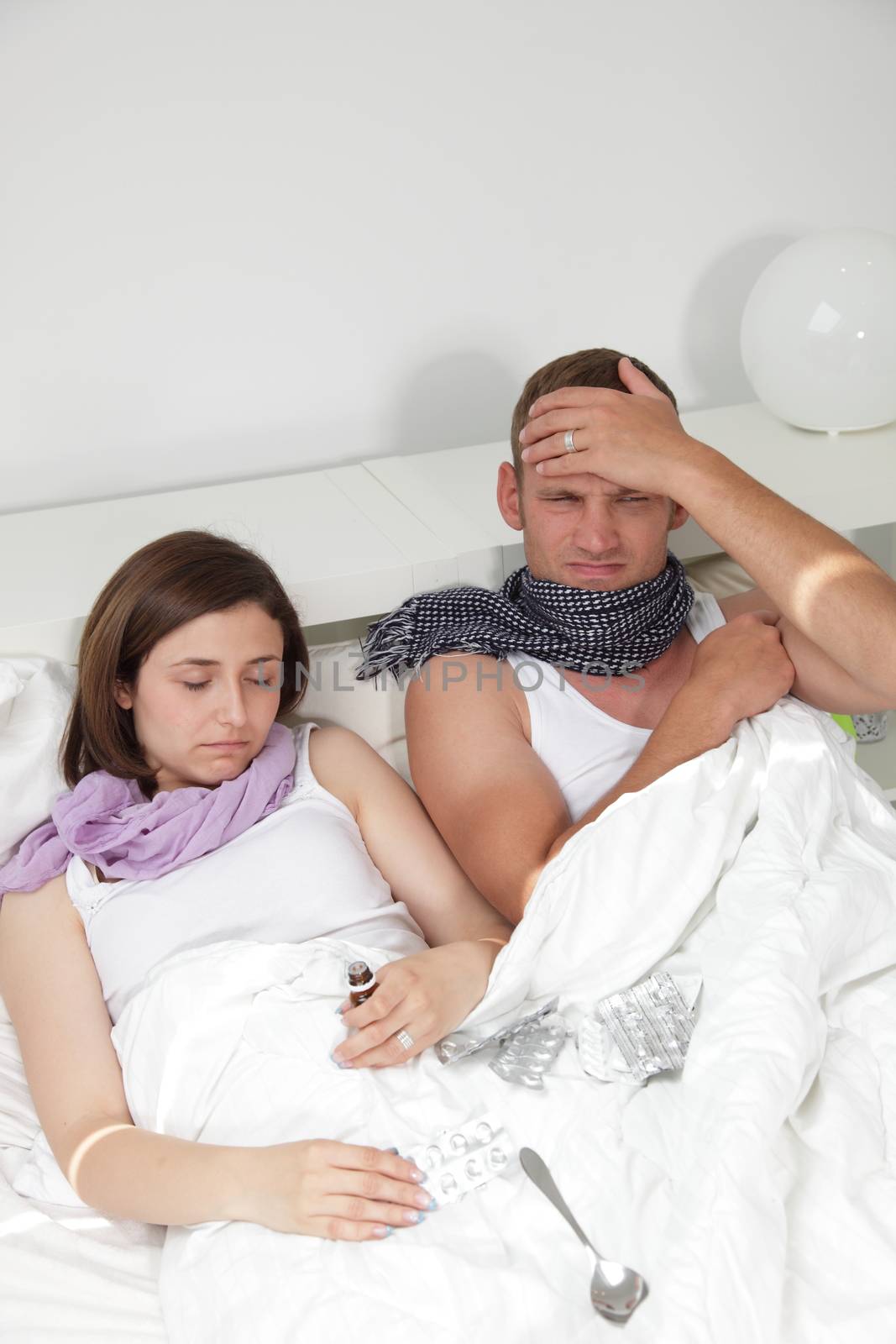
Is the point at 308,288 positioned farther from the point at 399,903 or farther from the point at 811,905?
the point at 811,905

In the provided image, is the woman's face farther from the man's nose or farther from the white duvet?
the man's nose

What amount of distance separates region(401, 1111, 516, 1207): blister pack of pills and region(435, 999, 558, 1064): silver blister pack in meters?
0.09

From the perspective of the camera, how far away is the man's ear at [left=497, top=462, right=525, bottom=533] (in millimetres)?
1757

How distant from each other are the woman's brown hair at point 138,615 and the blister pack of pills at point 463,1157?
2.05 feet

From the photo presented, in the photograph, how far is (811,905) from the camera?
4.09 ft

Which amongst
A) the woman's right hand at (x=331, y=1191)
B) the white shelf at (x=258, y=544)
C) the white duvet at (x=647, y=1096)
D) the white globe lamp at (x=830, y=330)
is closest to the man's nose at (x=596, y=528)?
the white shelf at (x=258, y=544)

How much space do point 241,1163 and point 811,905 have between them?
61 centimetres

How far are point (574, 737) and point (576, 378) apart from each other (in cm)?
49

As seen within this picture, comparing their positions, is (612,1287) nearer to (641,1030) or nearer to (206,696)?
(641,1030)

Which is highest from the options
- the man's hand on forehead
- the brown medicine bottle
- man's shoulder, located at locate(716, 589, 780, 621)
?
the man's hand on forehead

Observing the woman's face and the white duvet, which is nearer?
the white duvet

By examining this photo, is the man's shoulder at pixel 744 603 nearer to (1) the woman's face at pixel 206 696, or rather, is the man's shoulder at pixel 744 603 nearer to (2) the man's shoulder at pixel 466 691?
(2) the man's shoulder at pixel 466 691

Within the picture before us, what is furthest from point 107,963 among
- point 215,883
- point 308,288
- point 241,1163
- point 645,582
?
→ point 308,288

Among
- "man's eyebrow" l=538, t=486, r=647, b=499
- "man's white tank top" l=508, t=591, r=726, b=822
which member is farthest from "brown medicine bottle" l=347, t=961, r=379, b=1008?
"man's eyebrow" l=538, t=486, r=647, b=499
